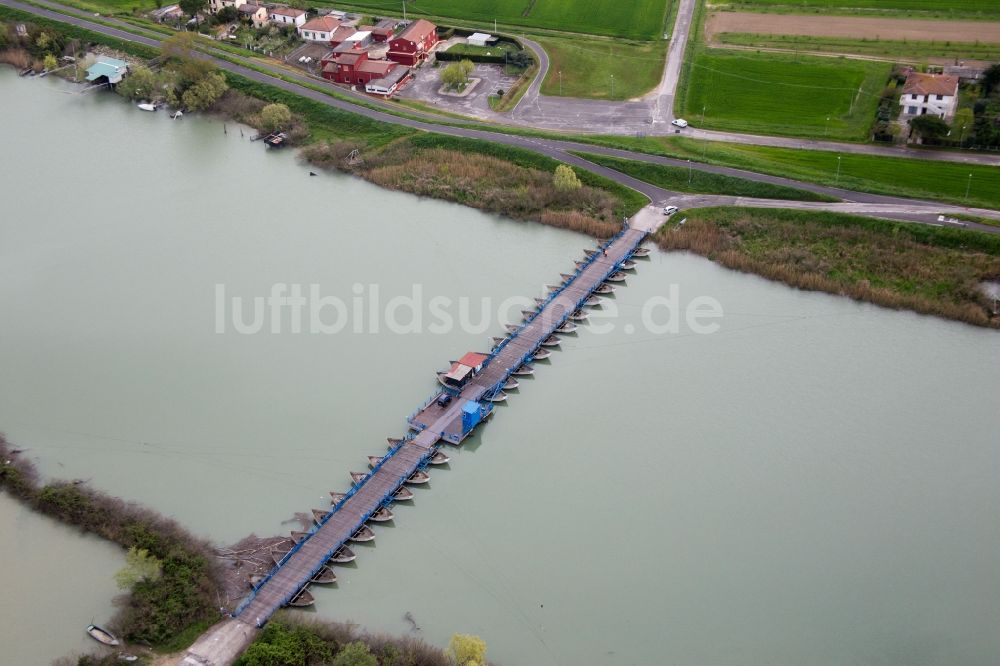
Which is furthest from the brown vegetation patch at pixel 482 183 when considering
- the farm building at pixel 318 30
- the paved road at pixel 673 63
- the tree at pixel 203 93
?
the farm building at pixel 318 30

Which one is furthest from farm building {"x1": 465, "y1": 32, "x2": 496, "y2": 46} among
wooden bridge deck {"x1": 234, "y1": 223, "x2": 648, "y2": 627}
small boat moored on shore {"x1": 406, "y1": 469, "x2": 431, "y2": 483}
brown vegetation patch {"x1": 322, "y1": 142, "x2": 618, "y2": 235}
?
small boat moored on shore {"x1": 406, "y1": 469, "x2": 431, "y2": 483}

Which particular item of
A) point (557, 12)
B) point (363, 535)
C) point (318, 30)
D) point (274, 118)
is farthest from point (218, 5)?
point (363, 535)

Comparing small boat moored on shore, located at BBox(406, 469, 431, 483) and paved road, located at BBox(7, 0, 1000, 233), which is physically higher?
paved road, located at BBox(7, 0, 1000, 233)

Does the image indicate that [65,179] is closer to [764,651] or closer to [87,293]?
[87,293]

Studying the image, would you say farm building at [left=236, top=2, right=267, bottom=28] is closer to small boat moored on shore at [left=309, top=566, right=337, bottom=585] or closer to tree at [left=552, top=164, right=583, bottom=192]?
tree at [left=552, top=164, right=583, bottom=192]

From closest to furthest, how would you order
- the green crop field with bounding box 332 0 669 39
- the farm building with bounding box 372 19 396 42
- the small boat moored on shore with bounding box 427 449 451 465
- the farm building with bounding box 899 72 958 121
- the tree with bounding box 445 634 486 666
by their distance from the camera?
the tree with bounding box 445 634 486 666 → the small boat moored on shore with bounding box 427 449 451 465 → the farm building with bounding box 899 72 958 121 → the farm building with bounding box 372 19 396 42 → the green crop field with bounding box 332 0 669 39
